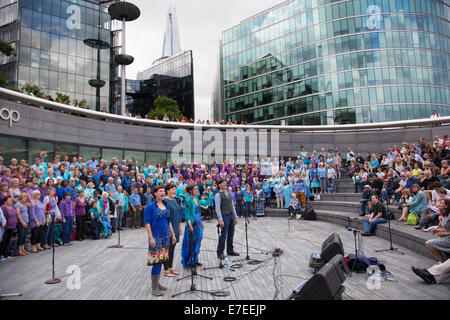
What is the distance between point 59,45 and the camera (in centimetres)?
3972

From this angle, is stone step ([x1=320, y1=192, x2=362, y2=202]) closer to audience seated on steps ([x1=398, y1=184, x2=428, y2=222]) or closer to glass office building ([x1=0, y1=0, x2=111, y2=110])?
audience seated on steps ([x1=398, y1=184, x2=428, y2=222])

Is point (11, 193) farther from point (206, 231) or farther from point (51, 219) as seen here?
point (206, 231)

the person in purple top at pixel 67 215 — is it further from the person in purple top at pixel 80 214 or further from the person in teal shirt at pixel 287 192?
the person in teal shirt at pixel 287 192

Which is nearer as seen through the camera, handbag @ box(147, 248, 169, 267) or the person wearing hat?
handbag @ box(147, 248, 169, 267)

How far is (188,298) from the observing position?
4.60 metres

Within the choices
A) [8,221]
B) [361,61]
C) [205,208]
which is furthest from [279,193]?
[361,61]

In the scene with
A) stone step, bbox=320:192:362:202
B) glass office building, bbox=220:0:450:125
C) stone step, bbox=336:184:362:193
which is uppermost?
glass office building, bbox=220:0:450:125

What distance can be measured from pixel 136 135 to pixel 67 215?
31.0 feet

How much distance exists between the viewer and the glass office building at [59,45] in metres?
37.2

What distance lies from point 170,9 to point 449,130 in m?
104

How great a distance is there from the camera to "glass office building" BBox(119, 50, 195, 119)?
5956cm

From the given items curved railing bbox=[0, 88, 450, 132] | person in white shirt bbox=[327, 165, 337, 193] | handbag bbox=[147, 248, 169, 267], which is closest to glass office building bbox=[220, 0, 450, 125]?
curved railing bbox=[0, 88, 450, 132]

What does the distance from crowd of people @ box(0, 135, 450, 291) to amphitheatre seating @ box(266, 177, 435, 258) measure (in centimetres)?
38
